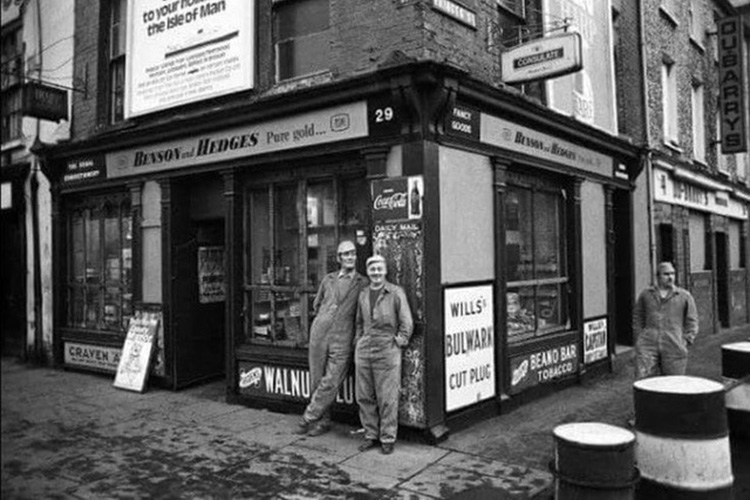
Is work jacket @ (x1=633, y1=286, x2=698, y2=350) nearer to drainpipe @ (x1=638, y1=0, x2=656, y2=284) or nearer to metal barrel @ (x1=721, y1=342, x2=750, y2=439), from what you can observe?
metal barrel @ (x1=721, y1=342, x2=750, y2=439)

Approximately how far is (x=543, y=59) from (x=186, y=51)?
4802 mm

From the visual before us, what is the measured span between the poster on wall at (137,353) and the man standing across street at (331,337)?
10.5 feet

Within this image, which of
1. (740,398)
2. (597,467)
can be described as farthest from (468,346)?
(597,467)

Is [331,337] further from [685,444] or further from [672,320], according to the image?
[672,320]

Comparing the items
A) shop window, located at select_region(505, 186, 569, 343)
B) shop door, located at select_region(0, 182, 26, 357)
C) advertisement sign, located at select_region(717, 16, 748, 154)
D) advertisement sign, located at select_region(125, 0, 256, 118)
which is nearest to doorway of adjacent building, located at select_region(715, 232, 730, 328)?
advertisement sign, located at select_region(717, 16, 748, 154)

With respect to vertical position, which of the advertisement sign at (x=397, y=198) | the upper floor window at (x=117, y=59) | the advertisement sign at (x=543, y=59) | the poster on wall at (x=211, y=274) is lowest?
the poster on wall at (x=211, y=274)

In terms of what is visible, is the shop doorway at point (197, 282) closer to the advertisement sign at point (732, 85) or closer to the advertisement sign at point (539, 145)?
the advertisement sign at point (539, 145)

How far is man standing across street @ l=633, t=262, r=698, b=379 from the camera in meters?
6.91

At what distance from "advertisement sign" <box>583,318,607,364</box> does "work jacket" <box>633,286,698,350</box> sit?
2255 millimetres

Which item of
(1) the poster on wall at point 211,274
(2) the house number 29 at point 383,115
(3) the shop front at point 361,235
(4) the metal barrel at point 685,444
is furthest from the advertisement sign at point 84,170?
(4) the metal barrel at point 685,444

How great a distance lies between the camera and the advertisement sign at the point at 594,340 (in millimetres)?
9281

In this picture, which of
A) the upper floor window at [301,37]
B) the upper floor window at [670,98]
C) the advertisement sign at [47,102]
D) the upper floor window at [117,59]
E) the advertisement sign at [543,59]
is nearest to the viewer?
the advertisement sign at [543,59]

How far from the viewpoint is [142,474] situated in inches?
209

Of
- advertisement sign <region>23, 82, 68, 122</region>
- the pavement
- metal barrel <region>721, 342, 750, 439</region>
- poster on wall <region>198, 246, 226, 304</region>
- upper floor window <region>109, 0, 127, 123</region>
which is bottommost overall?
the pavement
